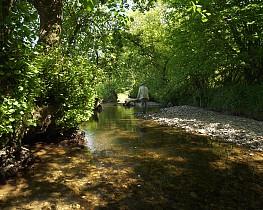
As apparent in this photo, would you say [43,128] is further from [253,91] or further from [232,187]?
[253,91]

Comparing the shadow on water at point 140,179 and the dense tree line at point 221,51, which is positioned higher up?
the dense tree line at point 221,51

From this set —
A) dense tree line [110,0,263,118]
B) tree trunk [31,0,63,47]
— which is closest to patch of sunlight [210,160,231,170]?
dense tree line [110,0,263,118]

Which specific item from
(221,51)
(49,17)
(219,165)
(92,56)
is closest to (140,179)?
(219,165)

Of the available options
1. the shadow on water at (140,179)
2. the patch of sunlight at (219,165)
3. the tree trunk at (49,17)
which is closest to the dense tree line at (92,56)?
the tree trunk at (49,17)

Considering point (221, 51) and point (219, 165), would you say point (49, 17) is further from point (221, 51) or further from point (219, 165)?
point (221, 51)

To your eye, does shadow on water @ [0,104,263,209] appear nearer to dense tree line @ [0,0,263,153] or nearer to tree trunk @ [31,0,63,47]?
dense tree line @ [0,0,263,153]

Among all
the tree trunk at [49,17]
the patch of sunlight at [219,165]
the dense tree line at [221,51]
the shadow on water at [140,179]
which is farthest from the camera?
the dense tree line at [221,51]

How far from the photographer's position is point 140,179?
18.6 ft

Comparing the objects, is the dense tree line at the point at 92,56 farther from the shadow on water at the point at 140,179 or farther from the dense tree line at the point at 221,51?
the shadow on water at the point at 140,179

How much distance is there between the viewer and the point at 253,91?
1656 centimetres

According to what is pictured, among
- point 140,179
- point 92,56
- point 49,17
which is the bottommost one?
point 140,179

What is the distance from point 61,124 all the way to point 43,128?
27.9 inches

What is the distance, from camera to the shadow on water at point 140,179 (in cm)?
448

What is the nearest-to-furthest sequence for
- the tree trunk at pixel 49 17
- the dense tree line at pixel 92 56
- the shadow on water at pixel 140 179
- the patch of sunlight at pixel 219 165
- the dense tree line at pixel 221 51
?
the shadow on water at pixel 140 179 < the dense tree line at pixel 92 56 < the patch of sunlight at pixel 219 165 < the tree trunk at pixel 49 17 < the dense tree line at pixel 221 51
